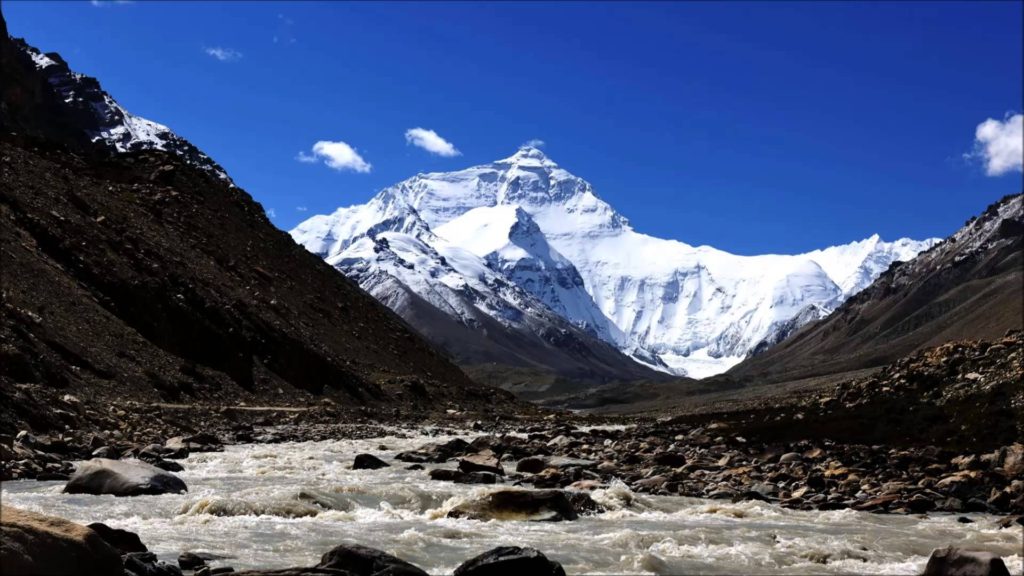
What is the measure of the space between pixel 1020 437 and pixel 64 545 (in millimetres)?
38183

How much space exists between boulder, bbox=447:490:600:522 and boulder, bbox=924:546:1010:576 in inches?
414

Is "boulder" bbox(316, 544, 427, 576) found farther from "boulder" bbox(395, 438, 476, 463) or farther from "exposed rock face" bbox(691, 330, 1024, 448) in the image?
"boulder" bbox(395, 438, 476, 463)

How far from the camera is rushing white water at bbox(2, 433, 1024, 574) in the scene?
71.5 feet

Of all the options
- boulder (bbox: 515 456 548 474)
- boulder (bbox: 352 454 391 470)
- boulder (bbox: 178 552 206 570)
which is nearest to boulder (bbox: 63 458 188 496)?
boulder (bbox: 178 552 206 570)

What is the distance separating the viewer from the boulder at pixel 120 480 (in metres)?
27.3

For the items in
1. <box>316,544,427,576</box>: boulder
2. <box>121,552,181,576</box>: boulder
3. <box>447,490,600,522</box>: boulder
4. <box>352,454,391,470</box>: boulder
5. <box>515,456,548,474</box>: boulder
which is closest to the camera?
<box>121,552,181,576</box>: boulder

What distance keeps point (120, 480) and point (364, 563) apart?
13671mm

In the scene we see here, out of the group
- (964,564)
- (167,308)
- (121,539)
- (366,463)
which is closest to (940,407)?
(366,463)

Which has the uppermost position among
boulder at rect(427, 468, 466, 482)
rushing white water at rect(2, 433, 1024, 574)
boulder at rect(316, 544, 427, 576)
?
boulder at rect(427, 468, 466, 482)

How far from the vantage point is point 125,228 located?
3543 inches

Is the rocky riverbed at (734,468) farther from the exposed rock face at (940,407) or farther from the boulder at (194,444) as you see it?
the exposed rock face at (940,407)

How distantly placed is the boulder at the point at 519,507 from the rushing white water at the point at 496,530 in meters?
0.55

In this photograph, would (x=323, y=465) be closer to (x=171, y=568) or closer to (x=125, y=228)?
(x=171, y=568)

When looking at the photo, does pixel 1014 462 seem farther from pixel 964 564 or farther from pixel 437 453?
pixel 437 453
